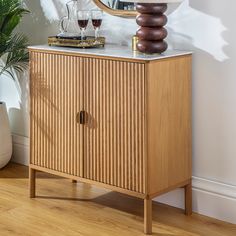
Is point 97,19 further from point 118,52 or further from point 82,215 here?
point 82,215

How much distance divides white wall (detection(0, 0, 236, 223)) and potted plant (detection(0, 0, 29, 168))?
1100 millimetres

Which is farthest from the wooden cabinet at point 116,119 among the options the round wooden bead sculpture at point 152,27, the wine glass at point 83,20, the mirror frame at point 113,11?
the mirror frame at point 113,11

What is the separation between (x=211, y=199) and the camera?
328 cm

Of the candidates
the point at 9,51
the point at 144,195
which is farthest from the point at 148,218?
the point at 9,51

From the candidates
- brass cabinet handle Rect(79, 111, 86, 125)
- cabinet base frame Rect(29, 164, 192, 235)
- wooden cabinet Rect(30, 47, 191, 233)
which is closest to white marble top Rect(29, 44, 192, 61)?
→ wooden cabinet Rect(30, 47, 191, 233)

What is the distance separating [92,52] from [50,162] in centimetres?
72

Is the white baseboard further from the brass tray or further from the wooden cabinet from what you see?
the brass tray

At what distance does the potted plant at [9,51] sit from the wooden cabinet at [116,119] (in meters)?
0.46

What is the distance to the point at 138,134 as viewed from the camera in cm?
304

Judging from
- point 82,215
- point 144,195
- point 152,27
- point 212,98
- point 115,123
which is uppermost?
point 152,27

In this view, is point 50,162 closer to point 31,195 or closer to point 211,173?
point 31,195

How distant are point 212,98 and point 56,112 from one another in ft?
2.86

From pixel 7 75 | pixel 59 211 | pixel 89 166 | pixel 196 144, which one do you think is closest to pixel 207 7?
pixel 196 144

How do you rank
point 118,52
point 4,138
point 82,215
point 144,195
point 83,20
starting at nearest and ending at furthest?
point 144,195, point 118,52, point 82,215, point 83,20, point 4,138
